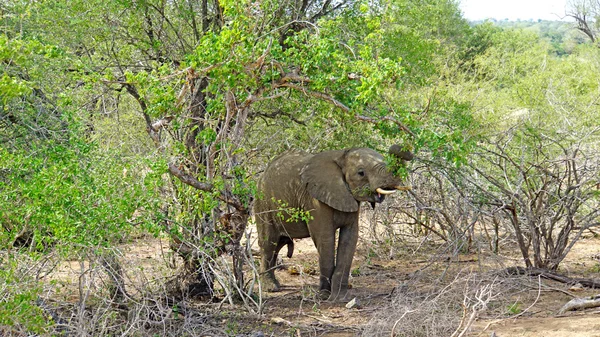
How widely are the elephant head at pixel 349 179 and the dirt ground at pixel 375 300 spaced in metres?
1.11

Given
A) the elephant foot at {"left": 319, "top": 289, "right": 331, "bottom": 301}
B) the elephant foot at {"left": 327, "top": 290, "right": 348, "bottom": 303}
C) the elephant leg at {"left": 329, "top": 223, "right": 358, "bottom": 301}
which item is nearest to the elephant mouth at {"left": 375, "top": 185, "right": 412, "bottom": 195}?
the elephant leg at {"left": 329, "top": 223, "right": 358, "bottom": 301}

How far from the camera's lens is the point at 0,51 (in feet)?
19.9

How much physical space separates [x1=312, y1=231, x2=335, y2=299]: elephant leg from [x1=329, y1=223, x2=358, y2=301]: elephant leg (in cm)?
11

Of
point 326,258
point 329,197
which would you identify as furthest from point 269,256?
point 329,197

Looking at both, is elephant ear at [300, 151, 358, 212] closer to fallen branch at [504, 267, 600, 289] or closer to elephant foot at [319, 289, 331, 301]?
elephant foot at [319, 289, 331, 301]

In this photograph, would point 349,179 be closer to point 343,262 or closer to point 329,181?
point 329,181

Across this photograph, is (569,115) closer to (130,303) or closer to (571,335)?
(571,335)

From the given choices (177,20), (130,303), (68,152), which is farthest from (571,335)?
(177,20)

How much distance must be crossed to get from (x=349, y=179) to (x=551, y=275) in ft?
9.49

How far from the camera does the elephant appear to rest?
29.6 ft

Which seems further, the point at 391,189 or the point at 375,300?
the point at 375,300

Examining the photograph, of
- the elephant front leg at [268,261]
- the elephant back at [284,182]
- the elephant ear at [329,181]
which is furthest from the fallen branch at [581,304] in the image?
the elephant front leg at [268,261]

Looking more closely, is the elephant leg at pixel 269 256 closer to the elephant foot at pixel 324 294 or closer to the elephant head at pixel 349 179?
the elephant foot at pixel 324 294

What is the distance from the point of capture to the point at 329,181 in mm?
9258
